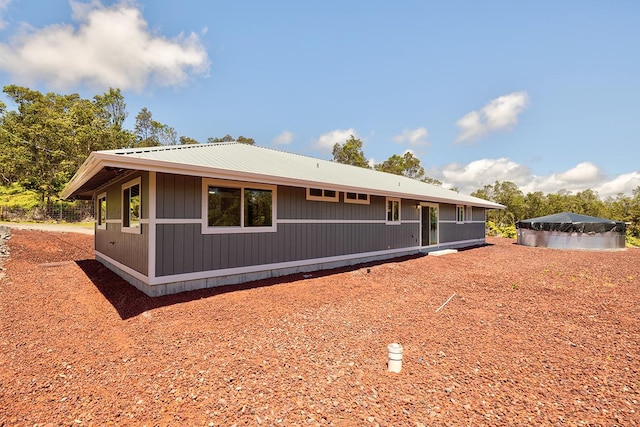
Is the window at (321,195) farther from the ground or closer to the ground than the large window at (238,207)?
farther from the ground

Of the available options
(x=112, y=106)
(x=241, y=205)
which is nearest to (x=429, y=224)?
(x=241, y=205)

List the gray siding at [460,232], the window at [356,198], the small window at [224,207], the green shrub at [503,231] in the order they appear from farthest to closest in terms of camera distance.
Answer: the green shrub at [503,231] < the gray siding at [460,232] < the window at [356,198] < the small window at [224,207]

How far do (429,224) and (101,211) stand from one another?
13342 mm

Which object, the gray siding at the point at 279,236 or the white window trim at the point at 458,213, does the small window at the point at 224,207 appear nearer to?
the gray siding at the point at 279,236

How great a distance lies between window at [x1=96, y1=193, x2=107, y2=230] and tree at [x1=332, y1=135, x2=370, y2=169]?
2813cm

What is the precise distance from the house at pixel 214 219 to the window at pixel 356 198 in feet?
0.11

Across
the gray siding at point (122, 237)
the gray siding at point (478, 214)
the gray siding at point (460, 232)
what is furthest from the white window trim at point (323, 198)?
the gray siding at point (478, 214)

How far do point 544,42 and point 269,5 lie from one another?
340 inches

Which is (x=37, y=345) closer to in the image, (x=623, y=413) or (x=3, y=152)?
(x=623, y=413)

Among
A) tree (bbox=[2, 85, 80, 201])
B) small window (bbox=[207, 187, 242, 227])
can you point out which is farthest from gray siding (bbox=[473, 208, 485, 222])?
tree (bbox=[2, 85, 80, 201])

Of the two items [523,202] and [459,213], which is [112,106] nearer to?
[459,213]

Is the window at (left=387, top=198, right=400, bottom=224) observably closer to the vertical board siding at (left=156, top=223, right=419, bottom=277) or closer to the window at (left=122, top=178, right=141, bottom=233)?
the vertical board siding at (left=156, top=223, right=419, bottom=277)

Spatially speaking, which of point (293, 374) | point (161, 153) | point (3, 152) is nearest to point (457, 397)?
point (293, 374)

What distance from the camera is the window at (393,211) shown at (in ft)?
35.8
